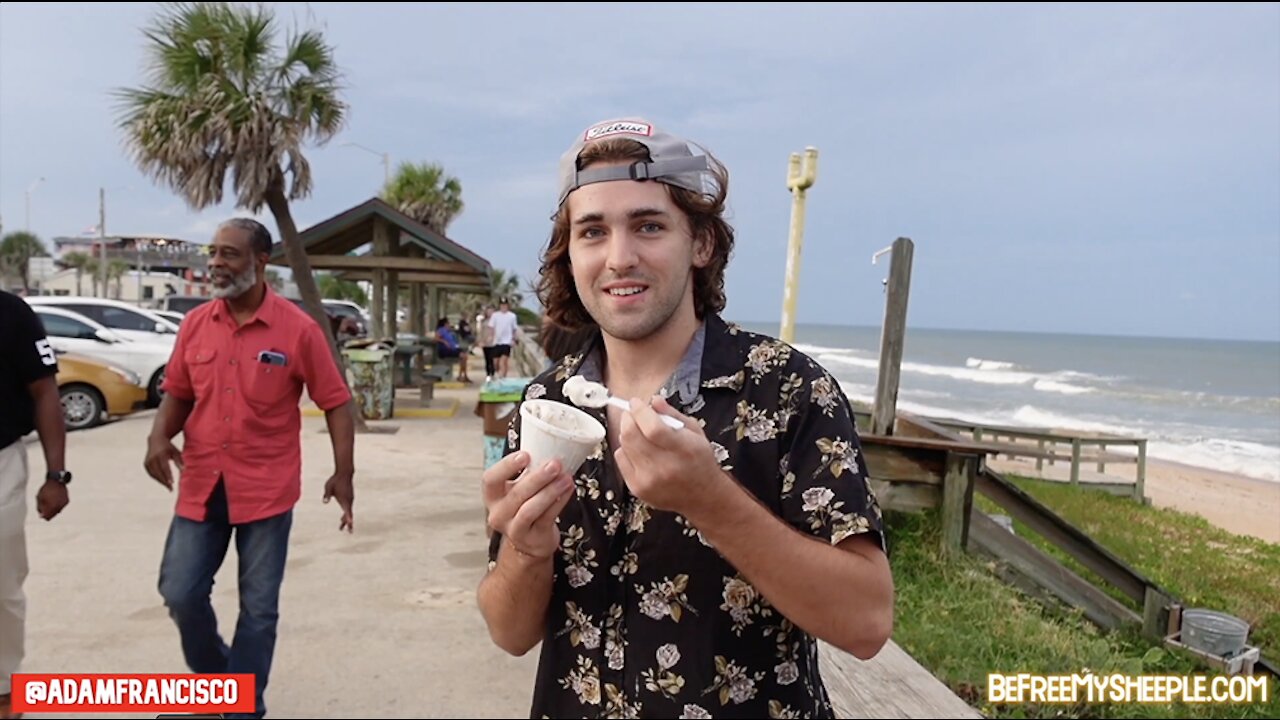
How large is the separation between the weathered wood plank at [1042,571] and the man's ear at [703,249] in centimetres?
411

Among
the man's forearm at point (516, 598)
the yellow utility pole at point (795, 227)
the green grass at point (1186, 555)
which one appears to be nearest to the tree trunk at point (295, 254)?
the yellow utility pole at point (795, 227)

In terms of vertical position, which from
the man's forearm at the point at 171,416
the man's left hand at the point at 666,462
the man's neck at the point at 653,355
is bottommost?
the man's forearm at the point at 171,416

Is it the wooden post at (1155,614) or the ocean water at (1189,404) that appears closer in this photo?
the ocean water at (1189,404)

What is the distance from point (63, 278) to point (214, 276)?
7877 cm

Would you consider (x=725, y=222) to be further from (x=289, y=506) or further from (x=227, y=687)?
(x=227, y=687)

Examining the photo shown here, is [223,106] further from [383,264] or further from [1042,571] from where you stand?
[1042,571]

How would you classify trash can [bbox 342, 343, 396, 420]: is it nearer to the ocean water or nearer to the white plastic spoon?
the ocean water

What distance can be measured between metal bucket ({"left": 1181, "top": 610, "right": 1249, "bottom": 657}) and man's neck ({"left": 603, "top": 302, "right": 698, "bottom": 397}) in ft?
13.3

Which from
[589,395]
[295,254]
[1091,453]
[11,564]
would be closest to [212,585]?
[11,564]

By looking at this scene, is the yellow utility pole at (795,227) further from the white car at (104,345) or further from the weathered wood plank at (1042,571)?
the white car at (104,345)

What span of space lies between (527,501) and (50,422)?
3148 millimetres

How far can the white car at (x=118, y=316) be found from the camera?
13.0 m

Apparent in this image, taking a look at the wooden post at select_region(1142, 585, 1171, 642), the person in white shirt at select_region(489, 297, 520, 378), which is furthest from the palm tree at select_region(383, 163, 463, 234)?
the wooden post at select_region(1142, 585, 1171, 642)

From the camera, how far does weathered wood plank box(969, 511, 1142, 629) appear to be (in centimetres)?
480
